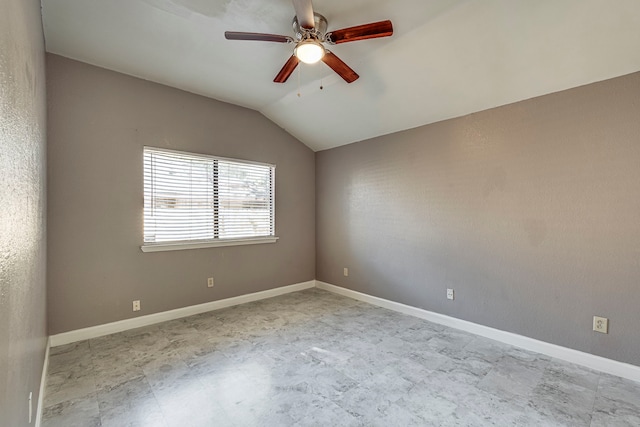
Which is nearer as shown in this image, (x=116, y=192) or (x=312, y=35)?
(x=312, y=35)

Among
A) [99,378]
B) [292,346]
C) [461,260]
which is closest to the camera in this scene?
[99,378]

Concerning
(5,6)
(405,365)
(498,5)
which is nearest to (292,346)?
(405,365)

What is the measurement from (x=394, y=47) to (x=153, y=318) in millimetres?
3899

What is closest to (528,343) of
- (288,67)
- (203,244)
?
(288,67)

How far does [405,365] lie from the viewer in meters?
2.47

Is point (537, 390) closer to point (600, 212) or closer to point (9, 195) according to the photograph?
point (600, 212)

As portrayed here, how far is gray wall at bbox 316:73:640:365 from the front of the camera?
2330mm

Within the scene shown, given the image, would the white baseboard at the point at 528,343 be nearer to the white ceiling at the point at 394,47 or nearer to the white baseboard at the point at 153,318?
the white baseboard at the point at 153,318

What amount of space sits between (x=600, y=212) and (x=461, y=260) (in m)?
1.25

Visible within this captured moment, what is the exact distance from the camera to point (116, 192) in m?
3.12

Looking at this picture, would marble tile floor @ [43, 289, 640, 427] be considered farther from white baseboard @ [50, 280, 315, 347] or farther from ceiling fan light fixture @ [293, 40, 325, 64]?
ceiling fan light fixture @ [293, 40, 325, 64]

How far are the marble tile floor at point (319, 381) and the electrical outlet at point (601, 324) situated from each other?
0.35 meters

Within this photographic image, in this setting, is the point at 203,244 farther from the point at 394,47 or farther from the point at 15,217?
the point at 394,47

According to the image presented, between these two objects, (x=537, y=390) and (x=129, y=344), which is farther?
(x=129, y=344)
